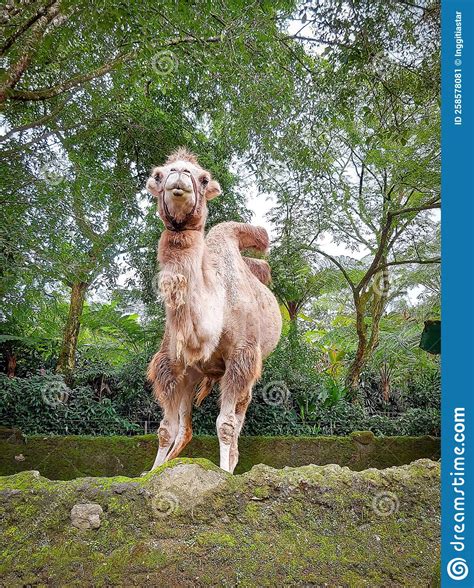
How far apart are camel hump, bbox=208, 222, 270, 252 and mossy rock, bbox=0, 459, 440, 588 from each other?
190cm

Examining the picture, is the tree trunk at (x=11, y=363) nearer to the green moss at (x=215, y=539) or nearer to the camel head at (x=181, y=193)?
the camel head at (x=181, y=193)

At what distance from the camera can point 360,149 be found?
6.90 m

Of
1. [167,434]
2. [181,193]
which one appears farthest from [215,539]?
[181,193]

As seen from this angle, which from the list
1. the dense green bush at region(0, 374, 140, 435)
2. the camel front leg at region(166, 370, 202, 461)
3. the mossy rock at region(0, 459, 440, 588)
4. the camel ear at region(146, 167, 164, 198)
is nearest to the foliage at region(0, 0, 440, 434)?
the dense green bush at region(0, 374, 140, 435)

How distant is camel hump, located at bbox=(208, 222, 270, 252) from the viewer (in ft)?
11.5

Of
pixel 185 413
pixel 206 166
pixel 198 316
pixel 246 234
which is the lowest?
pixel 185 413

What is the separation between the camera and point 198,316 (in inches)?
100

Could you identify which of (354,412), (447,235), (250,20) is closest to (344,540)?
(447,235)

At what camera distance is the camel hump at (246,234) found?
3508 millimetres

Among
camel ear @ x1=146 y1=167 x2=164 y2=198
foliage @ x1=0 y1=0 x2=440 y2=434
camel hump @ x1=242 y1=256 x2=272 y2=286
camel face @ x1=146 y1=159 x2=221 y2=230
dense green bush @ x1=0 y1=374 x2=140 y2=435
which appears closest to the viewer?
camel face @ x1=146 y1=159 x2=221 y2=230

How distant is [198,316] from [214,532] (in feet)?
3.49

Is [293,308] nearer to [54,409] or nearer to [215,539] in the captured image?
[54,409]

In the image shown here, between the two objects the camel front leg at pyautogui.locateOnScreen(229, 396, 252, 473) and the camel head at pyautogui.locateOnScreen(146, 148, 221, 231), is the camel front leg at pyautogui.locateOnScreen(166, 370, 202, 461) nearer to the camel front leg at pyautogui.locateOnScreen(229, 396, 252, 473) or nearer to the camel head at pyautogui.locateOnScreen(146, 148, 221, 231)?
the camel front leg at pyautogui.locateOnScreen(229, 396, 252, 473)

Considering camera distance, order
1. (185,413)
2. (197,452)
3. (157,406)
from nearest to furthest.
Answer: (185,413) → (197,452) → (157,406)
